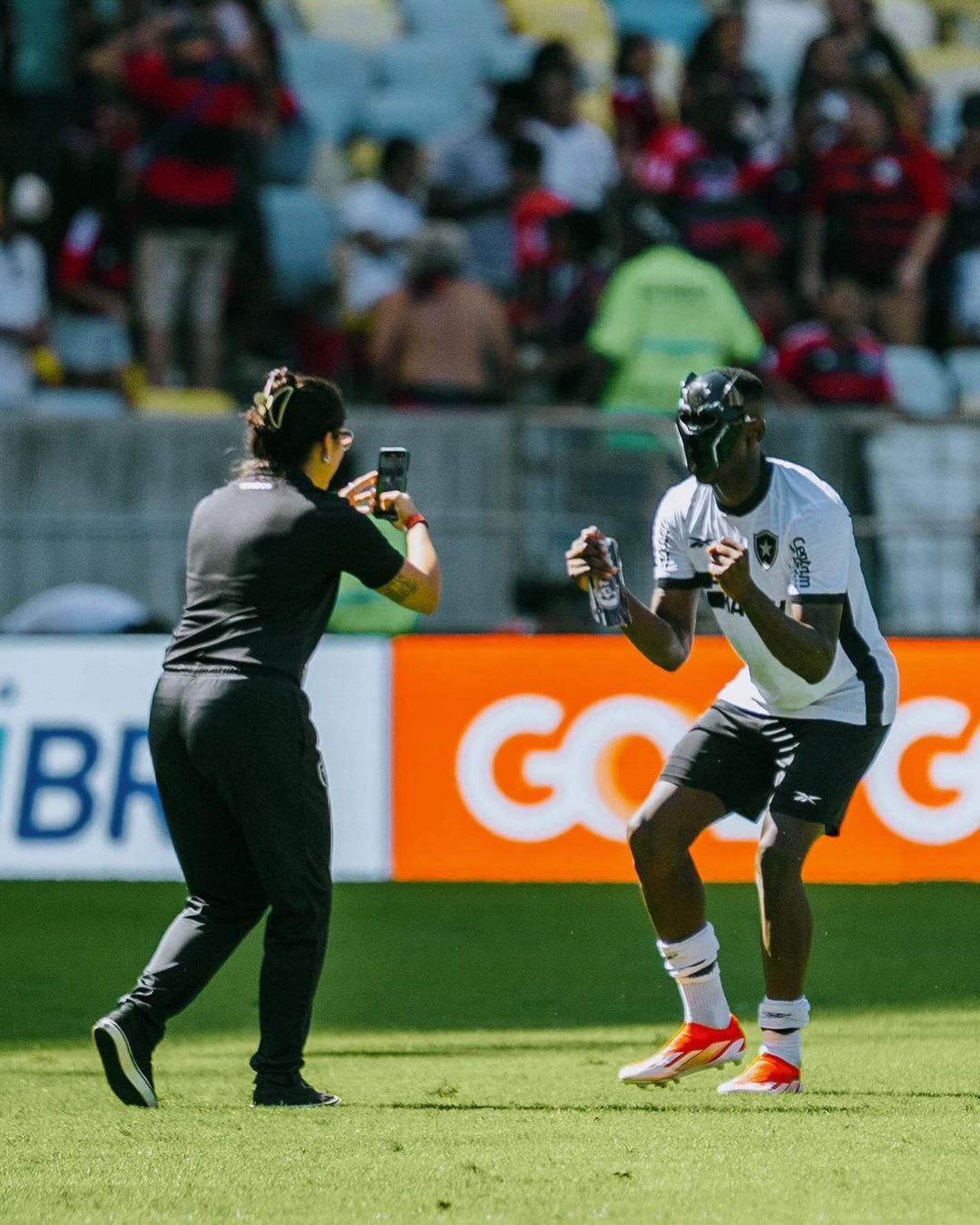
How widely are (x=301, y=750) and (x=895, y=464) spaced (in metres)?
7.47

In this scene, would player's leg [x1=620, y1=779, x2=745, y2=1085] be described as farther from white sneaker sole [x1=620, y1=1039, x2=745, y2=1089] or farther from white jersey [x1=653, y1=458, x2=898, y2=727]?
white jersey [x1=653, y1=458, x2=898, y2=727]

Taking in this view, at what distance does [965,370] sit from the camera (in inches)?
624

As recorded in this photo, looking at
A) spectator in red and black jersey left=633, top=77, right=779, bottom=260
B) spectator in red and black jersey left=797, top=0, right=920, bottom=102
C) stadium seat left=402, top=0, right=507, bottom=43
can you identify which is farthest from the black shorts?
stadium seat left=402, top=0, right=507, bottom=43

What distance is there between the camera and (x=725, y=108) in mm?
15719

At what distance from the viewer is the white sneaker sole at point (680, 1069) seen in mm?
6504

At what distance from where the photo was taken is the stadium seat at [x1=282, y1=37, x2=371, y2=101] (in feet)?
59.5

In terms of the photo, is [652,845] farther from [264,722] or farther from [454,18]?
[454,18]

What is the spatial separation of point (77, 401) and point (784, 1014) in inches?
354

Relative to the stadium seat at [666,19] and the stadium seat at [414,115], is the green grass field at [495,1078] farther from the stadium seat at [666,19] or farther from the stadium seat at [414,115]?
the stadium seat at [666,19]

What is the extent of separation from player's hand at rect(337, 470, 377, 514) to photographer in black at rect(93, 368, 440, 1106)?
0.16 m

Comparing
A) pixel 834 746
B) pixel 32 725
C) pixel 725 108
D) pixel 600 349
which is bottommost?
pixel 32 725

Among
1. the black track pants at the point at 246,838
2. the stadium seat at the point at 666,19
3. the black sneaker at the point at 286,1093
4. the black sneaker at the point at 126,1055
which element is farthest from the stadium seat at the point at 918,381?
the black sneaker at the point at 126,1055

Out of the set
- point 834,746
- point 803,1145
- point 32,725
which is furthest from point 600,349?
point 803,1145

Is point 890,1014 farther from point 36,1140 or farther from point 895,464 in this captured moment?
point 895,464
